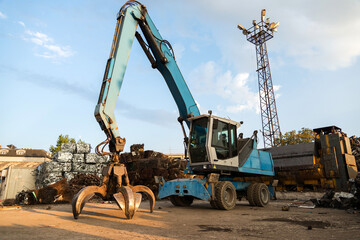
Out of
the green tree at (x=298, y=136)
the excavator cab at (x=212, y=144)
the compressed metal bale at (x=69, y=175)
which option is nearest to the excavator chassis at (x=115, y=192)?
the excavator cab at (x=212, y=144)

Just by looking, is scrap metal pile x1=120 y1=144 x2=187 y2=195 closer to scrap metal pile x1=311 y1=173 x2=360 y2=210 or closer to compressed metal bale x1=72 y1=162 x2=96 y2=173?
compressed metal bale x1=72 y1=162 x2=96 y2=173

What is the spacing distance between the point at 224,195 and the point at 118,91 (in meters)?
4.07

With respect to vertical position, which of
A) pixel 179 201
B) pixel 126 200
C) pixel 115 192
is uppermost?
pixel 115 192

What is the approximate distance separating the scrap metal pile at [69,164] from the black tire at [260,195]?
6.95 metres

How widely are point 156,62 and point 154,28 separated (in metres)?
1.09

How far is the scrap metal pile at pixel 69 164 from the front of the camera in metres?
11.3

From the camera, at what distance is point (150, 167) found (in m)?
11.7

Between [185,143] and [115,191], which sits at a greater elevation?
[185,143]

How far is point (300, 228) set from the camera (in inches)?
167

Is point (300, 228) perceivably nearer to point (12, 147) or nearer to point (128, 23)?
point (128, 23)

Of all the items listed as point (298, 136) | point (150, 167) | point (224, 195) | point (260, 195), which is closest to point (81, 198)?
point (224, 195)

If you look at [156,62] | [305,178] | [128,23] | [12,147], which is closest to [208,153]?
[156,62]

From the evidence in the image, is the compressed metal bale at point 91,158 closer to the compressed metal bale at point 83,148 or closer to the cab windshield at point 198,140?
the compressed metal bale at point 83,148

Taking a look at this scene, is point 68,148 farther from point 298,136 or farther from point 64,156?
point 298,136
